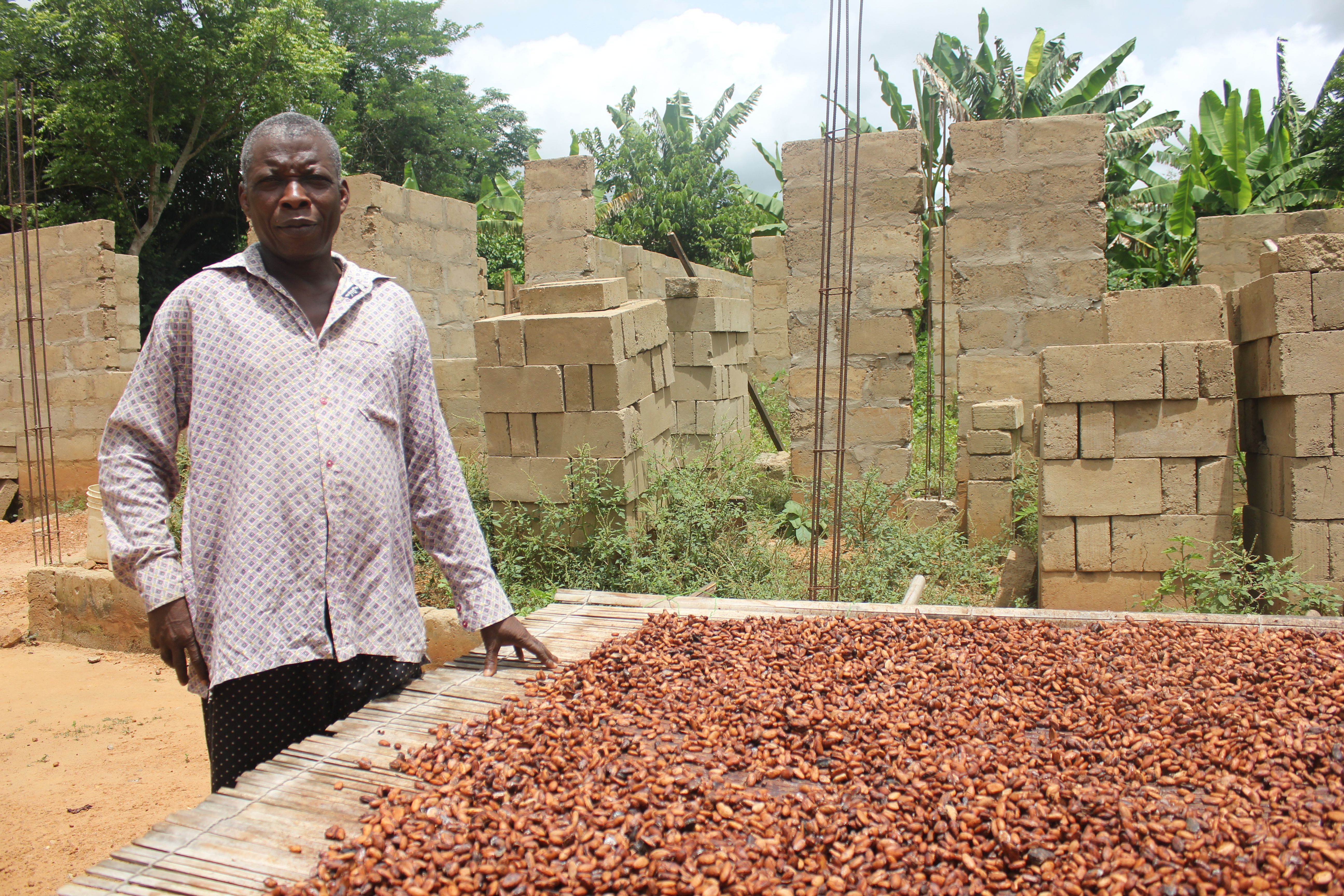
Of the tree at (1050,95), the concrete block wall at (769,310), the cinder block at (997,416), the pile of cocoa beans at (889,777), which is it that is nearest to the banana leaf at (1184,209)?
the tree at (1050,95)

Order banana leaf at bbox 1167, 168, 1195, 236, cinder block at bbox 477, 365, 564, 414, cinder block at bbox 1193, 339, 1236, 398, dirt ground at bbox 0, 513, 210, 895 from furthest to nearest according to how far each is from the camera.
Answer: banana leaf at bbox 1167, 168, 1195, 236, cinder block at bbox 477, 365, 564, 414, cinder block at bbox 1193, 339, 1236, 398, dirt ground at bbox 0, 513, 210, 895

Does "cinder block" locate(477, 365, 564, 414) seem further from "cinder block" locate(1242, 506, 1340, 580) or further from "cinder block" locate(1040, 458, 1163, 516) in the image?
"cinder block" locate(1242, 506, 1340, 580)

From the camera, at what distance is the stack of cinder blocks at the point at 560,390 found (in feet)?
15.9

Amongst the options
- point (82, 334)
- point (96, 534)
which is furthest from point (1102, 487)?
point (82, 334)

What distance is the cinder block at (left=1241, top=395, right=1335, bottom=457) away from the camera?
3.78m

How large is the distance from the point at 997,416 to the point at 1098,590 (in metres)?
1.65

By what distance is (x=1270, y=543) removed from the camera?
162 inches

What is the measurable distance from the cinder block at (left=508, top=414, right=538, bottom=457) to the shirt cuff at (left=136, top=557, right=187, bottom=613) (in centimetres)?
310

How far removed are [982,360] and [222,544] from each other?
5588 mm

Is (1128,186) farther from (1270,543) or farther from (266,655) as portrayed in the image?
(266,655)

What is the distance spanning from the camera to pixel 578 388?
192 inches

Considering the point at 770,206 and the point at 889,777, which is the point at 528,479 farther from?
the point at 770,206

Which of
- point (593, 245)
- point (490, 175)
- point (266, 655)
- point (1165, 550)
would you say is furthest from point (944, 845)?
point (490, 175)

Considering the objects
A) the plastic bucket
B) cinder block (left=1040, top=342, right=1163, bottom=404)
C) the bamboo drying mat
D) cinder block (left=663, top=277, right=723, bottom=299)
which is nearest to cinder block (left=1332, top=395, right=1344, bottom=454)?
cinder block (left=1040, top=342, right=1163, bottom=404)
